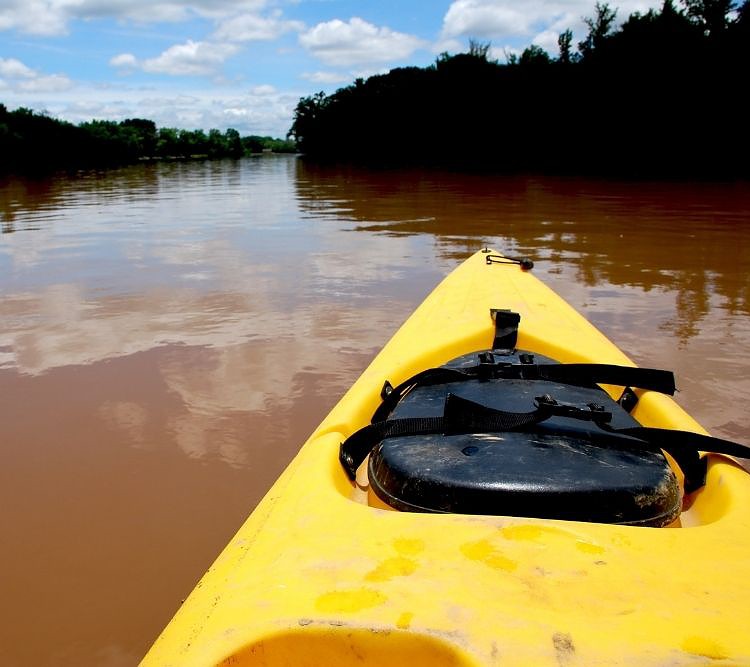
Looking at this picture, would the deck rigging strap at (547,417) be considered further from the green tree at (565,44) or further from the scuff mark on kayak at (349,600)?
the green tree at (565,44)

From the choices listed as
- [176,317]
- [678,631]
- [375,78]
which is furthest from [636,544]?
[375,78]

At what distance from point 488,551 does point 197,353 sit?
9.48 ft

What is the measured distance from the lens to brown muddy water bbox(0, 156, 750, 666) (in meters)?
1.90

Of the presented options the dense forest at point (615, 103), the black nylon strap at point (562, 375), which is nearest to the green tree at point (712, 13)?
the dense forest at point (615, 103)

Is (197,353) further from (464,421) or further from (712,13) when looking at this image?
(712,13)

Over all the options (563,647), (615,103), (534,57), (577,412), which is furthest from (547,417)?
(534,57)

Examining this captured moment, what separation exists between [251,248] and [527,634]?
6.54m

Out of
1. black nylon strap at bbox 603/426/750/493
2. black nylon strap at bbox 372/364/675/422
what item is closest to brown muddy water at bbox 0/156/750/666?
black nylon strap at bbox 372/364/675/422

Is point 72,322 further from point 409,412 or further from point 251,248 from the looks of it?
point 409,412

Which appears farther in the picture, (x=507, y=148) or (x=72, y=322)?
(x=507, y=148)

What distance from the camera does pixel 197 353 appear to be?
3.61m

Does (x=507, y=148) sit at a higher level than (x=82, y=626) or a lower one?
higher

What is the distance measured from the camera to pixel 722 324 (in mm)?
3916

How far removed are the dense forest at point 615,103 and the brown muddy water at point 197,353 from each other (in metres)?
12.9
